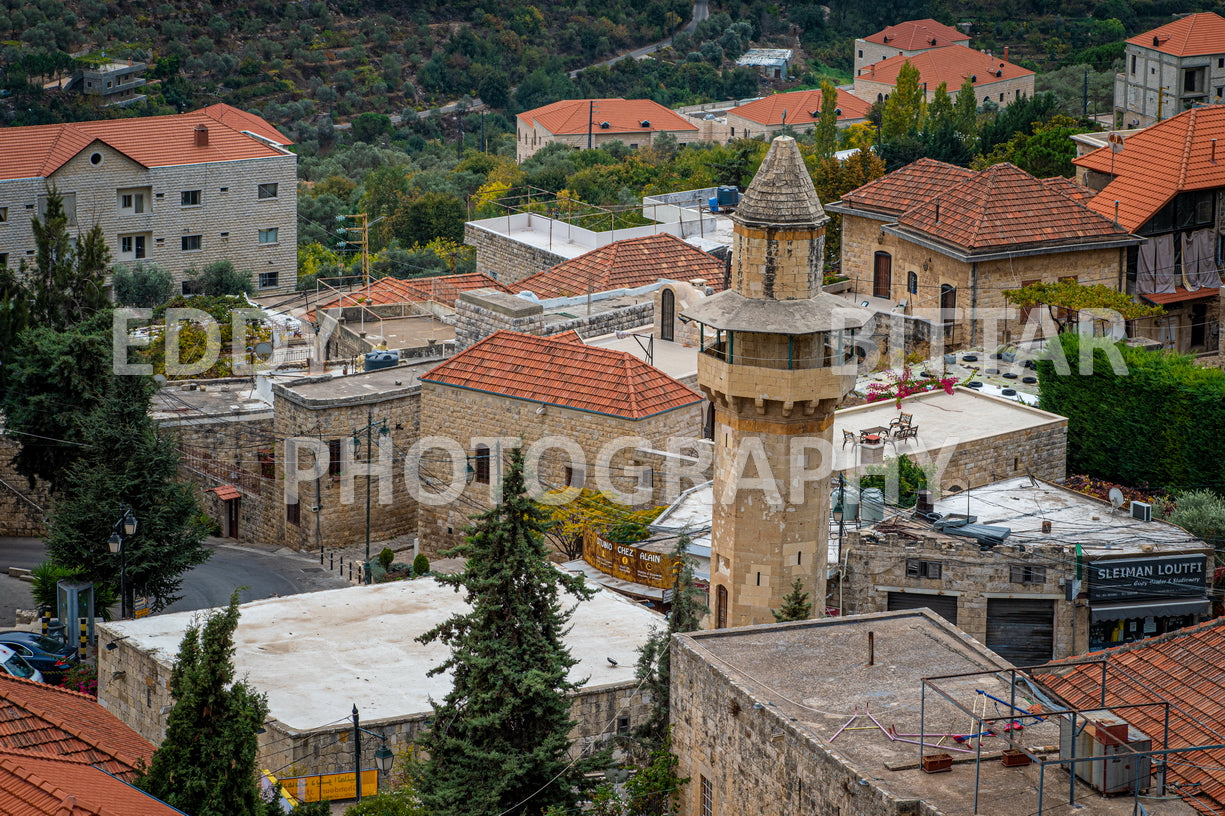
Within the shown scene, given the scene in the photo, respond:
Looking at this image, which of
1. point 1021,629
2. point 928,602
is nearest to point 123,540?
point 928,602

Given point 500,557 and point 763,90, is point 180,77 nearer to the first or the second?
point 763,90

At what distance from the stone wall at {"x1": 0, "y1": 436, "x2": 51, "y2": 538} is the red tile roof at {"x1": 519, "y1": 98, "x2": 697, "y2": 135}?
84.1m

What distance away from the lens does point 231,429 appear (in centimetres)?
4981

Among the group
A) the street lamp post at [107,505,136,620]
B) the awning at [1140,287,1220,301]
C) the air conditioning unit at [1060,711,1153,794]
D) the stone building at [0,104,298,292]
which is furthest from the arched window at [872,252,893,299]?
the stone building at [0,104,298,292]

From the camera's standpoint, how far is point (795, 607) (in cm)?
3056

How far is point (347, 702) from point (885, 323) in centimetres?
2445

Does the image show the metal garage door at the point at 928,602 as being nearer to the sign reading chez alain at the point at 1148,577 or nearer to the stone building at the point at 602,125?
the sign reading chez alain at the point at 1148,577

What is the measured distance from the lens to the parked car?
37844 millimetres

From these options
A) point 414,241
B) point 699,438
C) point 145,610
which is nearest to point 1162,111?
point 414,241

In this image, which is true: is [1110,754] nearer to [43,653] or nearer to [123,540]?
[123,540]

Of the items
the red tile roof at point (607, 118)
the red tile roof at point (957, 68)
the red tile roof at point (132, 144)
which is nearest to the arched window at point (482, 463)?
the red tile roof at point (132, 144)

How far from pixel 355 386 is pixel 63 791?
24.1 meters

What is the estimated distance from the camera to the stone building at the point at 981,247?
5072 cm

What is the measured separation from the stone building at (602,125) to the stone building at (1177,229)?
74059 mm
